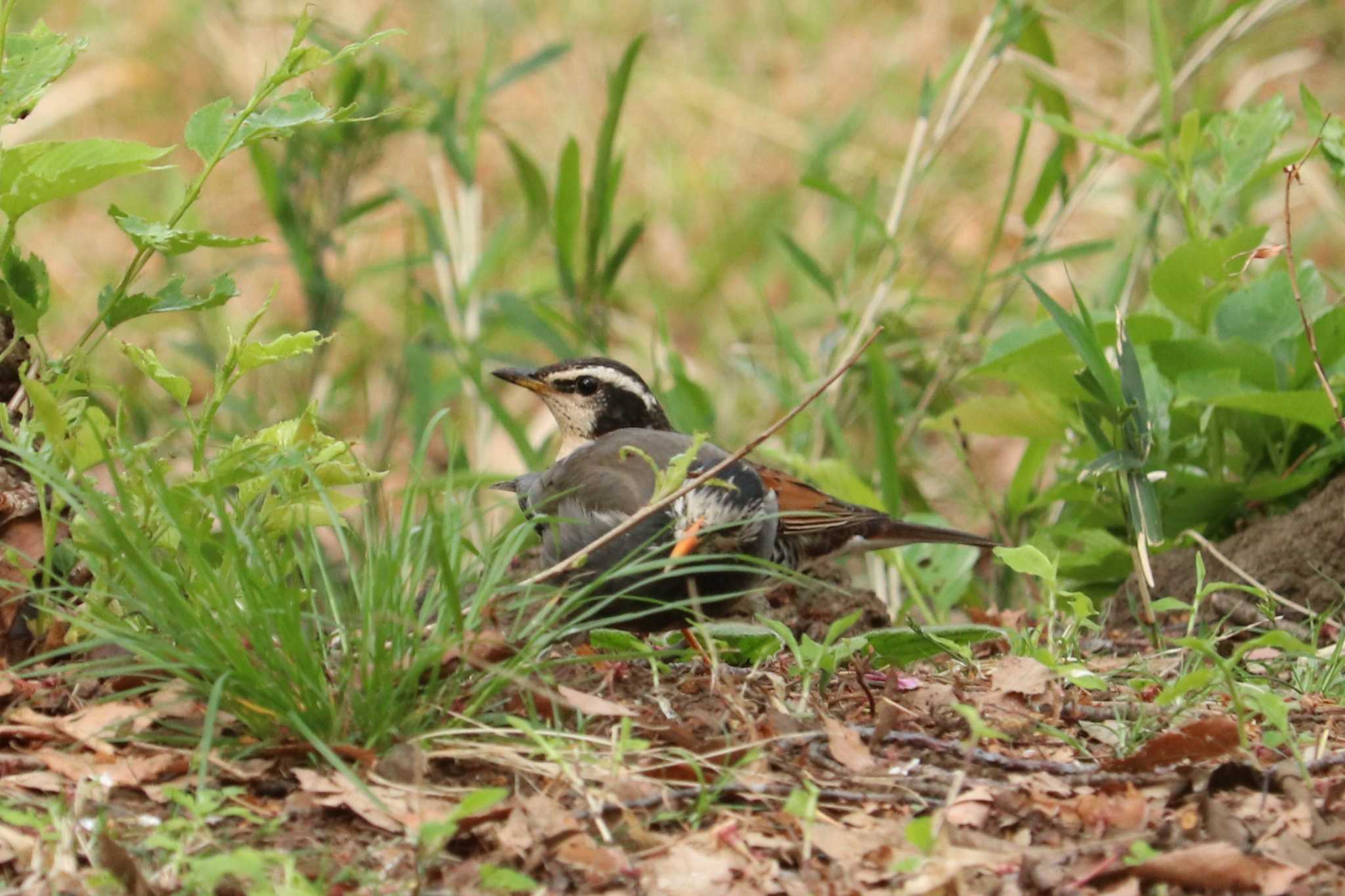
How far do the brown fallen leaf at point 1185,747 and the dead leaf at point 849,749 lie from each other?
457mm

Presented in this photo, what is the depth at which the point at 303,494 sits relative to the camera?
3.38 metres

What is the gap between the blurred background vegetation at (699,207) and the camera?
6.09m

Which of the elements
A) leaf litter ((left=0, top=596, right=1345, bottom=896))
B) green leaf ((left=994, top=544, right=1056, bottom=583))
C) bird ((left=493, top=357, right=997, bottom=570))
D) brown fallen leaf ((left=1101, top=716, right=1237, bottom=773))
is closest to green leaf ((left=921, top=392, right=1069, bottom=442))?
bird ((left=493, top=357, right=997, bottom=570))

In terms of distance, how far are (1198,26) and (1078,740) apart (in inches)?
121

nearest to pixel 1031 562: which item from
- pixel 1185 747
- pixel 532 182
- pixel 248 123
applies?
pixel 1185 747

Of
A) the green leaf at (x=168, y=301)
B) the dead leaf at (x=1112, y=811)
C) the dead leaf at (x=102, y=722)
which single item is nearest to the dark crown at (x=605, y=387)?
the green leaf at (x=168, y=301)

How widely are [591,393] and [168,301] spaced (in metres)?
2.09

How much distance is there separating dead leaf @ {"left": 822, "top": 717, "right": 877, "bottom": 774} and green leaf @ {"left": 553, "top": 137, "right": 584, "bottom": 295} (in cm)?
319

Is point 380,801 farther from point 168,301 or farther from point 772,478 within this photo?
point 772,478

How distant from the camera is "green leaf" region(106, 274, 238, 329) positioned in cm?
336

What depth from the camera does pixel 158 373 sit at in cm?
329

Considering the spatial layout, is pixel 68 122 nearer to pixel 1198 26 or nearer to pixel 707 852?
pixel 1198 26

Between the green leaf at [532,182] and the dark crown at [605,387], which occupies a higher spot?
the green leaf at [532,182]

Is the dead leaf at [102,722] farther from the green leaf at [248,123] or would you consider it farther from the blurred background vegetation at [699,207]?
the blurred background vegetation at [699,207]
